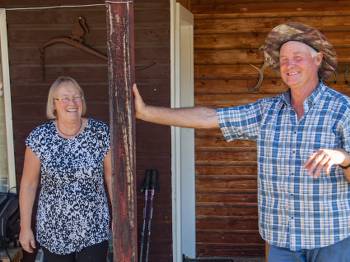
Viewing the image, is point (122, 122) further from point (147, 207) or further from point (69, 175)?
point (147, 207)

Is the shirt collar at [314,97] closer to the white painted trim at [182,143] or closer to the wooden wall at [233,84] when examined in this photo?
the white painted trim at [182,143]

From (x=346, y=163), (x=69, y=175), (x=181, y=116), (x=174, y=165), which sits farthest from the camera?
(x=174, y=165)

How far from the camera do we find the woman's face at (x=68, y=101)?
8.76 ft

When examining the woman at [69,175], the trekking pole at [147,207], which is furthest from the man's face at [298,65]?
the trekking pole at [147,207]

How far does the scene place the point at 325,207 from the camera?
2025 mm

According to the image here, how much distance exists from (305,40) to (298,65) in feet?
0.38

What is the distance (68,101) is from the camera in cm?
268

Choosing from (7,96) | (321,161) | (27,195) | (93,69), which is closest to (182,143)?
(93,69)

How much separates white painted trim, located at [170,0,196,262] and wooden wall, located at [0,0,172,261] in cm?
4

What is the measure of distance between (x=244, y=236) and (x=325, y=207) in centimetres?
282

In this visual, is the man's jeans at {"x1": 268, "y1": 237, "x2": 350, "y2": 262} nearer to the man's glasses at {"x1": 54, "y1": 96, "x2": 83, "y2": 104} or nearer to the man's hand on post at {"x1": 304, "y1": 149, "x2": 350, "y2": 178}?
the man's hand on post at {"x1": 304, "y1": 149, "x2": 350, "y2": 178}

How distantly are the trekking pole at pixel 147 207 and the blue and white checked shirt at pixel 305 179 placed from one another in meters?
1.71

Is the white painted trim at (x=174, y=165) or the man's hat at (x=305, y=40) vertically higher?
the man's hat at (x=305, y=40)

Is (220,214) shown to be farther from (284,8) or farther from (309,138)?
(309,138)
